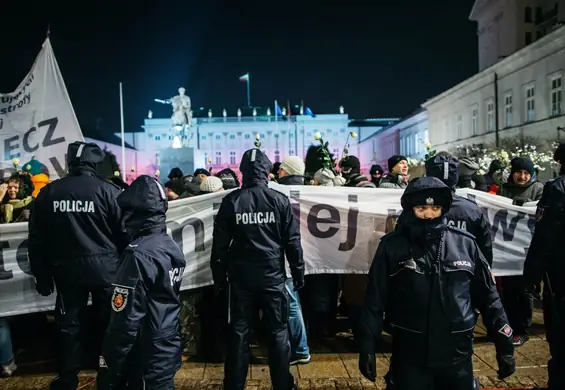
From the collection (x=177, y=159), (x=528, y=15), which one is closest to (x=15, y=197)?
(x=177, y=159)

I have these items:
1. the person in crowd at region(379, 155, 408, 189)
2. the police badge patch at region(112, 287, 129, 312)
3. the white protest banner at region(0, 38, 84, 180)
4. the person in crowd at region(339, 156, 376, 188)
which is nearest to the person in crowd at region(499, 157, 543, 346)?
the person in crowd at region(379, 155, 408, 189)

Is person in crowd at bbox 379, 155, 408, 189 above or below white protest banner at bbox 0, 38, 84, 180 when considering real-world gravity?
below

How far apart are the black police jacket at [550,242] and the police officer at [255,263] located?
1885 millimetres

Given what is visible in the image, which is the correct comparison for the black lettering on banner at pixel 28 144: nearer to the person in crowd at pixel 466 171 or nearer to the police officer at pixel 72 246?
the police officer at pixel 72 246

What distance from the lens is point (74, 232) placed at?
4.21 m

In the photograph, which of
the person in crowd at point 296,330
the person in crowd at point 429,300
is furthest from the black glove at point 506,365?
the person in crowd at point 296,330

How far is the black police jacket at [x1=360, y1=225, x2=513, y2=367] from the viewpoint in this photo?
9.69ft

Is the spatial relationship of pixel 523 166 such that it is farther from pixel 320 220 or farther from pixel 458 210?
pixel 320 220

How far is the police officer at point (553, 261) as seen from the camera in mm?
4000

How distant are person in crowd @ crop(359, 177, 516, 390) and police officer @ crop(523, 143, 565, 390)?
1.21 metres

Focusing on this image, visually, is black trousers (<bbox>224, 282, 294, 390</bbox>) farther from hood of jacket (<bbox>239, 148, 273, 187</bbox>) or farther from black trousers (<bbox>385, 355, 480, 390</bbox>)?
black trousers (<bbox>385, 355, 480, 390</bbox>)

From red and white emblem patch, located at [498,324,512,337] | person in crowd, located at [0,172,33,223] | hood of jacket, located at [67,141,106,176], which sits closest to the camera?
red and white emblem patch, located at [498,324,512,337]

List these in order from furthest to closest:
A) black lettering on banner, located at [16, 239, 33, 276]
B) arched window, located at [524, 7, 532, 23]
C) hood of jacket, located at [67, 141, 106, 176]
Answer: arched window, located at [524, 7, 532, 23], black lettering on banner, located at [16, 239, 33, 276], hood of jacket, located at [67, 141, 106, 176]

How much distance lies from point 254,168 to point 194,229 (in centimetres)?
140
